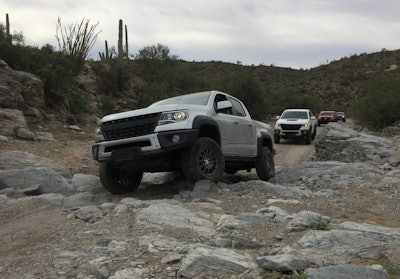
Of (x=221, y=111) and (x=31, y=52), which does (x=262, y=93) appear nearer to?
(x=31, y=52)

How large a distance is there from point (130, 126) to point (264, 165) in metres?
3.61

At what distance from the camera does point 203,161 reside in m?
7.66

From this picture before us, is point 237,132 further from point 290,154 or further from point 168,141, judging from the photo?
point 290,154

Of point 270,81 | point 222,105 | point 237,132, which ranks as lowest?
point 237,132

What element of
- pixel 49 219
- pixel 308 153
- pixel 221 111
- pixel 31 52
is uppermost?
pixel 31 52

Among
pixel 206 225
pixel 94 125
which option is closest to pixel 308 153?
pixel 94 125

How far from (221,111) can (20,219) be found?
3.99 meters

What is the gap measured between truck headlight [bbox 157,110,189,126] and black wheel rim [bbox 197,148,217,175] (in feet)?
2.03

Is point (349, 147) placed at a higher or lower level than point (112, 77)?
lower

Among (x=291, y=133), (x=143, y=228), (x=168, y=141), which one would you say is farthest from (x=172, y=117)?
(x=291, y=133)

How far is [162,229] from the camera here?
17.7 ft

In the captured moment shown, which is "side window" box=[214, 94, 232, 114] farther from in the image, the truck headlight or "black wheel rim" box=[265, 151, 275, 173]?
"black wheel rim" box=[265, 151, 275, 173]

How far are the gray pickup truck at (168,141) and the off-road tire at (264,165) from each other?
1.16 metres

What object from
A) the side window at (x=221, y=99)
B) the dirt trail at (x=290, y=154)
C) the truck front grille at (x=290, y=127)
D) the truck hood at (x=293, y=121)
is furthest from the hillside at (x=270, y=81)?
the side window at (x=221, y=99)
